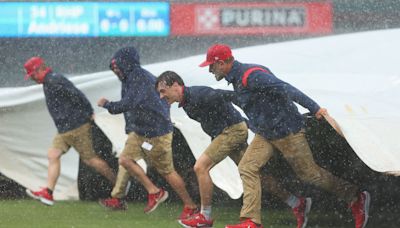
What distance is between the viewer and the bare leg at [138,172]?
37.5 feet

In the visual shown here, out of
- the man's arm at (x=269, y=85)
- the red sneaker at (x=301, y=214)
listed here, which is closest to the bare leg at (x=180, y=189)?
the red sneaker at (x=301, y=214)

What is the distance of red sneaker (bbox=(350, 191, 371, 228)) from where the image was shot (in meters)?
9.52

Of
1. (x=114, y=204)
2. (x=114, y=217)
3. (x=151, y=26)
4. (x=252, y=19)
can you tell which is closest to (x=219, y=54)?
(x=114, y=217)

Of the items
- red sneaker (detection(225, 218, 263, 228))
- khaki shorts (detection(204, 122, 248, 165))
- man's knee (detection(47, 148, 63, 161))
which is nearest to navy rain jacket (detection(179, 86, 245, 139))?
khaki shorts (detection(204, 122, 248, 165))

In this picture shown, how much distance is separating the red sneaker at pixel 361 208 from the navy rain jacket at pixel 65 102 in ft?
12.6

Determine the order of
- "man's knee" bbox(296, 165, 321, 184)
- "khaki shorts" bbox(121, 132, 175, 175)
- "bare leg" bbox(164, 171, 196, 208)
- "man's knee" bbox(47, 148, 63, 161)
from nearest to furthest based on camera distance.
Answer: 1. "man's knee" bbox(296, 165, 321, 184)
2. "bare leg" bbox(164, 171, 196, 208)
3. "khaki shorts" bbox(121, 132, 175, 175)
4. "man's knee" bbox(47, 148, 63, 161)

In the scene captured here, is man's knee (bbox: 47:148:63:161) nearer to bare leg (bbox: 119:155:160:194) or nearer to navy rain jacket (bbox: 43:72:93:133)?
navy rain jacket (bbox: 43:72:93:133)

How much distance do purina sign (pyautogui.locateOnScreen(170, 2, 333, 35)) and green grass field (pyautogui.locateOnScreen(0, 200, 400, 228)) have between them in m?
8.80

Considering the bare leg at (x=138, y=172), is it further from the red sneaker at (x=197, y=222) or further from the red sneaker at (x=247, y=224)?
the red sneaker at (x=247, y=224)

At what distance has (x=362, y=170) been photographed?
1109 cm

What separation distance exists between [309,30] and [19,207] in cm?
1001

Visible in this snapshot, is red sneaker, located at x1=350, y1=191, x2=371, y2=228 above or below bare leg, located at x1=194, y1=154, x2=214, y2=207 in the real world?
below

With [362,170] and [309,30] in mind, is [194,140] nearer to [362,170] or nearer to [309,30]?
[362,170]

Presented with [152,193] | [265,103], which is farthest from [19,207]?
[265,103]
